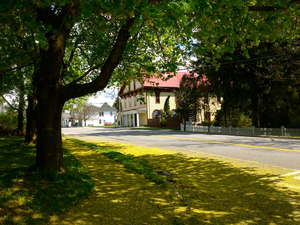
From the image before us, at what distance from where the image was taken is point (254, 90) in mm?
23641

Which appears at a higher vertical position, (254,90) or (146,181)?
(254,90)

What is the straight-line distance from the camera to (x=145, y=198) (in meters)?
4.99

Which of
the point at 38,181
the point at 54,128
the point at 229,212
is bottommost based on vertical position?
the point at 229,212

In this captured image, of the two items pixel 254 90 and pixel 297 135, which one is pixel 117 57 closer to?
pixel 297 135

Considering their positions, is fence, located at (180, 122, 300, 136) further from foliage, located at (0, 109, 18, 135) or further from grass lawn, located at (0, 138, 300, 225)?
foliage, located at (0, 109, 18, 135)

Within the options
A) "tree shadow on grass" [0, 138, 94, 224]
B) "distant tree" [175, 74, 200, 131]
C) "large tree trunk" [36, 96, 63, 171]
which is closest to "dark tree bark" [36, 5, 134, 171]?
"large tree trunk" [36, 96, 63, 171]

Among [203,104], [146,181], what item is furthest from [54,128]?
[203,104]

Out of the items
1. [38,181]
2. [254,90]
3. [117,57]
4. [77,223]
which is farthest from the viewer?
[254,90]

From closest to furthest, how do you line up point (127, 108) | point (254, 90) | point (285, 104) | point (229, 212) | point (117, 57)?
point (229, 212)
point (117, 57)
point (285, 104)
point (254, 90)
point (127, 108)

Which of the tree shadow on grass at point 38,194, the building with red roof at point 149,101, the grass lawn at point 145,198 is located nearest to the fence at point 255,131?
the building with red roof at point 149,101

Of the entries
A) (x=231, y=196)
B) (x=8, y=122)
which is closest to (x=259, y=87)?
(x=231, y=196)

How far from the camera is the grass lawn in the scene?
13.3 ft

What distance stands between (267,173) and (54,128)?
20.0 ft

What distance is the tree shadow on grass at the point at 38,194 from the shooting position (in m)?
4.01
